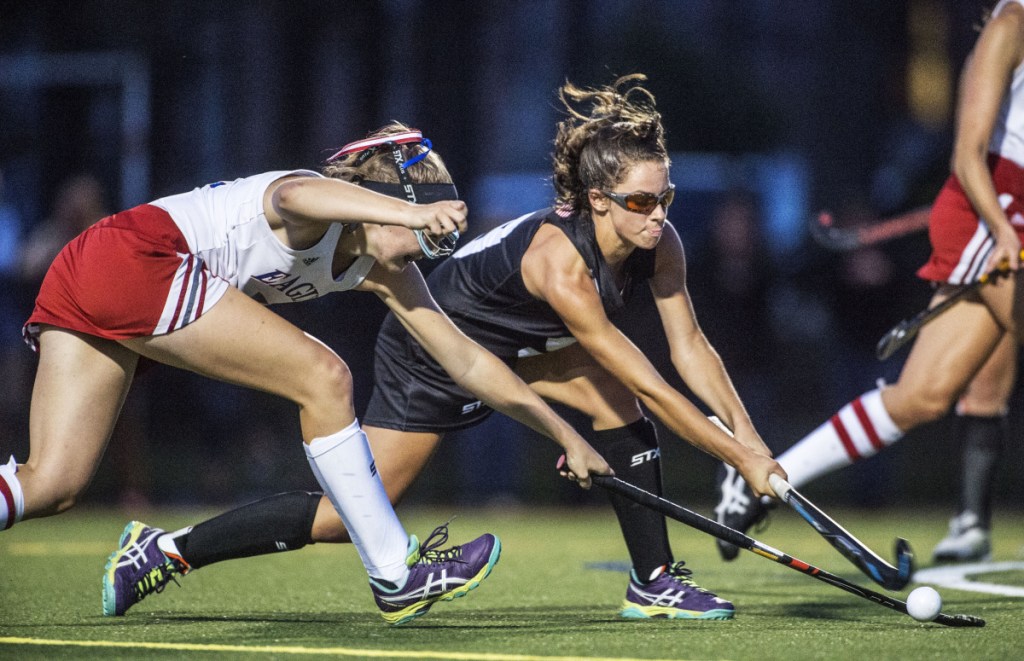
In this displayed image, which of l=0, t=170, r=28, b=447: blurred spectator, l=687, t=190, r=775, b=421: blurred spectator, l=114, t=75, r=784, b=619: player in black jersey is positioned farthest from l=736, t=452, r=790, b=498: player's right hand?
l=0, t=170, r=28, b=447: blurred spectator

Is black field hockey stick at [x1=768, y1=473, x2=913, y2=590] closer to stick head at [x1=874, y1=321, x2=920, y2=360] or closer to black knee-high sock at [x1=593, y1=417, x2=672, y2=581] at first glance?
black knee-high sock at [x1=593, y1=417, x2=672, y2=581]

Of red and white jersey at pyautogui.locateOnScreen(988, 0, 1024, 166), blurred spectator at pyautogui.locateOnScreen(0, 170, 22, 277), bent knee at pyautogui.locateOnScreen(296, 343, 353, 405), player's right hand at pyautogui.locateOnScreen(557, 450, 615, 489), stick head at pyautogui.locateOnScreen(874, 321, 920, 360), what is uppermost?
red and white jersey at pyautogui.locateOnScreen(988, 0, 1024, 166)

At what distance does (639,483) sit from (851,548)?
696mm

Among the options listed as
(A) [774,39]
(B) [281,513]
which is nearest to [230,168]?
(A) [774,39]

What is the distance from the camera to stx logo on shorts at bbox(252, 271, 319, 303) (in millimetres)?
3725

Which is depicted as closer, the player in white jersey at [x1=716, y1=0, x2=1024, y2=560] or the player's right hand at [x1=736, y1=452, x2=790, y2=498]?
the player's right hand at [x1=736, y1=452, x2=790, y2=498]

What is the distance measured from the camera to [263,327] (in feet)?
11.6

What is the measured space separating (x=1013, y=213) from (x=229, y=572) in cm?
284

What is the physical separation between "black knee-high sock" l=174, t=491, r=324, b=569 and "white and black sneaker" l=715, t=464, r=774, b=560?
1.39 meters

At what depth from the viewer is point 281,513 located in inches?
162

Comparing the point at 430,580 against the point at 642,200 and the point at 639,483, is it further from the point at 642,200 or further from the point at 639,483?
the point at 642,200

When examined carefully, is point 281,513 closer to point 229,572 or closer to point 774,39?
point 229,572

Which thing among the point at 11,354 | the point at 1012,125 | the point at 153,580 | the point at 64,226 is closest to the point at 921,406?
the point at 1012,125

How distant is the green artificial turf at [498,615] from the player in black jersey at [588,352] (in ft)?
0.70
